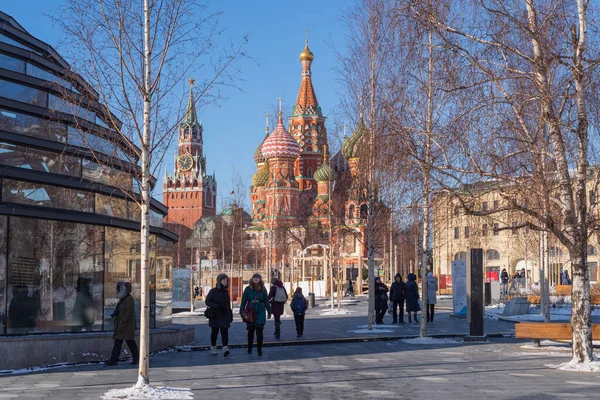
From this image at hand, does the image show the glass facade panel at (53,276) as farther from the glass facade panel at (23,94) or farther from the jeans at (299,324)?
the jeans at (299,324)

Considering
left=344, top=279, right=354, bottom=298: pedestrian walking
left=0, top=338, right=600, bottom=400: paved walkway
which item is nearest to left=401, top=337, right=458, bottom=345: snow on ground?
left=0, top=338, right=600, bottom=400: paved walkway

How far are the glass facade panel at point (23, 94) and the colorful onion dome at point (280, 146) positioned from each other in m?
91.7

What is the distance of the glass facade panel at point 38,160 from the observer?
1644cm

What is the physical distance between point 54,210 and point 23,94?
281 cm

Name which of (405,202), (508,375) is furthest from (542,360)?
(405,202)

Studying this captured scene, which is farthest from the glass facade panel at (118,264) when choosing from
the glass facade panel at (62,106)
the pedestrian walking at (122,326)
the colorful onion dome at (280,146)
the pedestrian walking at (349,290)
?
the colorful onion dome at (280,146)

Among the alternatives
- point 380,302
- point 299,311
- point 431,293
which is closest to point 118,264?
point 299,311

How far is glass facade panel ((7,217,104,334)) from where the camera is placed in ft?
52.7

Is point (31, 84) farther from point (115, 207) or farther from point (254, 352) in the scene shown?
point (254, 352)

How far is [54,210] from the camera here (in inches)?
651

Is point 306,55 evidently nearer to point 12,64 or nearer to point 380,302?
point 380,302

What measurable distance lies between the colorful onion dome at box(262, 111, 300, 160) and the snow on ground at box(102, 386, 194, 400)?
9798 cm

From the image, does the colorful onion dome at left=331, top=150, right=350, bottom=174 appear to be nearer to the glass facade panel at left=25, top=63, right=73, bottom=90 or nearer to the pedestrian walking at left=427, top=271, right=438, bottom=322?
the pedestrian walking at left=427, top=271, right=438, bottom=322

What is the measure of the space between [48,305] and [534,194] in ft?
31.5
